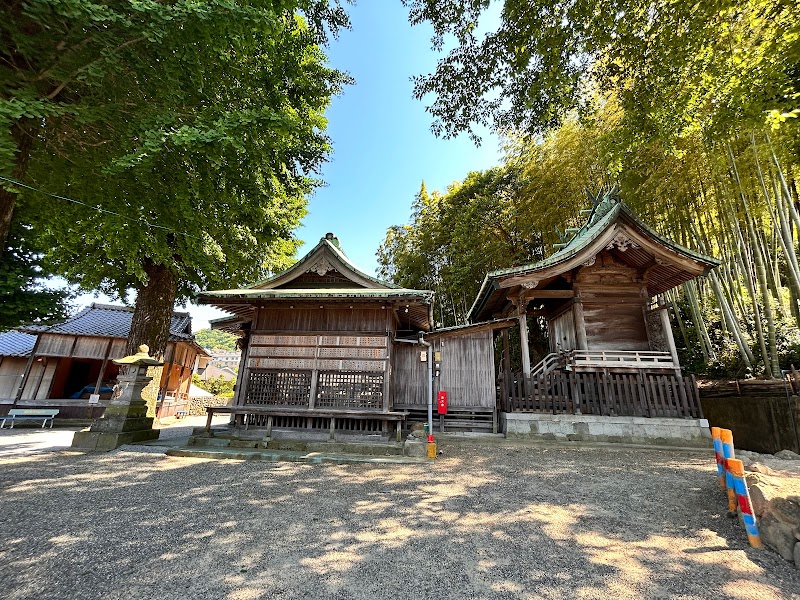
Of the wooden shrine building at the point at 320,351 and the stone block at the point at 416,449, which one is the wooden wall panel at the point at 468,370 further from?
the stone block at the point at 416,449

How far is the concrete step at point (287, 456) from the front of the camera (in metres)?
6.78

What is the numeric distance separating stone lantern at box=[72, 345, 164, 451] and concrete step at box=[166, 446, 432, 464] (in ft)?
6.17

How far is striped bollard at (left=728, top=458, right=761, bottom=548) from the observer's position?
128 inches

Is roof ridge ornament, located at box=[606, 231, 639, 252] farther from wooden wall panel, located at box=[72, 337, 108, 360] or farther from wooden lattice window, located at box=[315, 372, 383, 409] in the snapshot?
wooden wall panel, located at box=[72, 337, 108, 360]

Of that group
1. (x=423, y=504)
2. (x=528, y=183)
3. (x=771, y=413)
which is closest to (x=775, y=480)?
(x=423, y=504)

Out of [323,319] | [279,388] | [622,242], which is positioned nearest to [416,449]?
[279,388]

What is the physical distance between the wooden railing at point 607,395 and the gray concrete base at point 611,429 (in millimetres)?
208

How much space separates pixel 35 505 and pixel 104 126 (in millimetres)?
5856

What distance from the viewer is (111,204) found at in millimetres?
6129

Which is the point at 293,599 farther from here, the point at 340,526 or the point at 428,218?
the point at 428,218

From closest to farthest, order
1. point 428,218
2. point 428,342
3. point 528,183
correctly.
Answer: point 428,342, point 528,183, point 428,218

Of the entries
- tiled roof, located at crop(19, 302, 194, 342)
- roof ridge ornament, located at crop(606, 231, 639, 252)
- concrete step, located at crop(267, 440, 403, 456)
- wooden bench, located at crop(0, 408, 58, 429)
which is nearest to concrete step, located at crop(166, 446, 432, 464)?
concrete step, located at crop(267, 440, 403, 456)

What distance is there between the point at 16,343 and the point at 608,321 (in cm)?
2632

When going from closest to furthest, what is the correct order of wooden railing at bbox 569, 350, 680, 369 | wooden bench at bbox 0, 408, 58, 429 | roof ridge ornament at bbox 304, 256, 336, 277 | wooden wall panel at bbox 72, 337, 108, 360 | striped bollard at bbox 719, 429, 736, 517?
striped bollard at bbox 719, 429, 736, 517, roof ridge ornament at bbox 304, 256, 336, 277, wooden railing at bbox 569, 350, 680, 369, wooden bench at bbox 0, 408, 58, 429, wooden wall panel at bbox 72, 337, 108, 360
